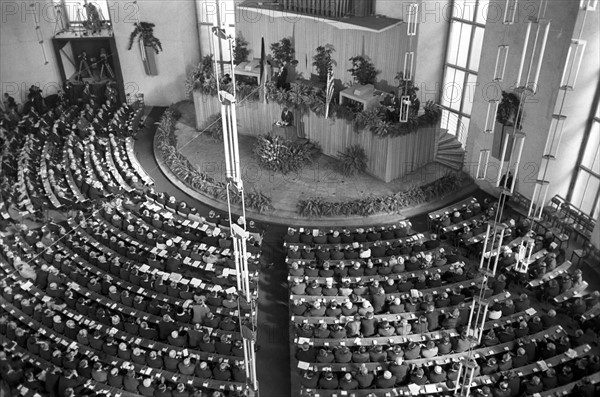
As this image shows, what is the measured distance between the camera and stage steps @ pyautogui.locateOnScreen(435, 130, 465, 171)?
25969 millimetres

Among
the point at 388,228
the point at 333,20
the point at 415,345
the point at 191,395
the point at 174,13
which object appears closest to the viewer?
the point at 191,395

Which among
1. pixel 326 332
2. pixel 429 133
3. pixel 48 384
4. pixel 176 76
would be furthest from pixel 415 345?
pixel 176 76

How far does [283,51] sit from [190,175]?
7439 millimetres

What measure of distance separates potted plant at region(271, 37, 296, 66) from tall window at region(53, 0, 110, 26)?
32.2ft

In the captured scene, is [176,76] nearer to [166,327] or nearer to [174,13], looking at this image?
[174,13]

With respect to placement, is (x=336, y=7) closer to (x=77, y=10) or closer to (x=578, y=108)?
(x=578, y=108)

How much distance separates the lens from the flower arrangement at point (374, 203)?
23.1 meters

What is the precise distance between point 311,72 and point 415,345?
50.4 ft

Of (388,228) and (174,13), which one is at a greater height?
(174,13)

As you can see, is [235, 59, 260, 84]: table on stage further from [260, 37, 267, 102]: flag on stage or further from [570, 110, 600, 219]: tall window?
[570, 110, 600, 219]: tall window

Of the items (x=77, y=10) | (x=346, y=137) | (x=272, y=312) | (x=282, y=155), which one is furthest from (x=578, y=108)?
(x=77, y=10)

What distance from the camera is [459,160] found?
1027 inches

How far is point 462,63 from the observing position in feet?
85.6

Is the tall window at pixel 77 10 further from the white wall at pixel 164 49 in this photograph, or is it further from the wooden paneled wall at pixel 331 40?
the wooden paneled wall at pixel 331 40
